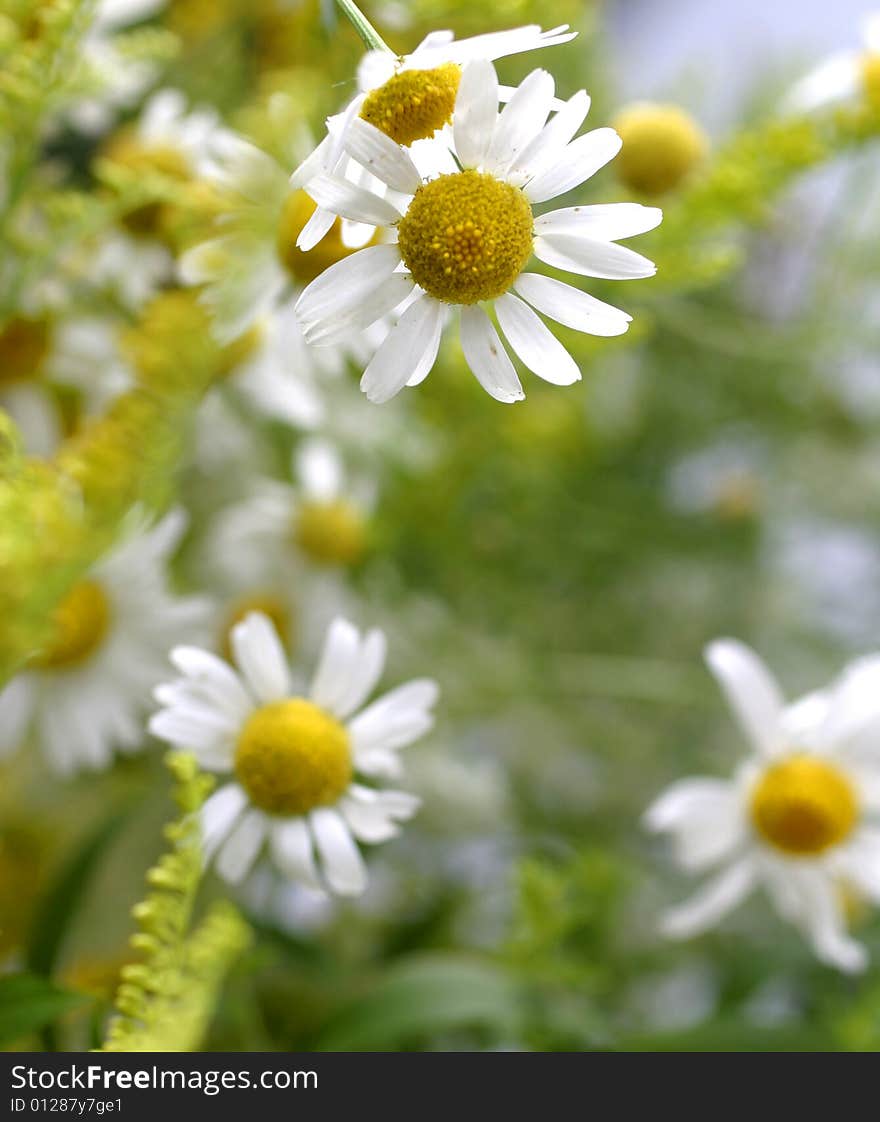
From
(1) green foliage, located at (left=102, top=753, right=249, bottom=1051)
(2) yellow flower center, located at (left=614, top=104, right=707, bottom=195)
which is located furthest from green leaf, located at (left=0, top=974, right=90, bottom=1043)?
(2) yellow flower center, located at (left=614, top=104, right=707, bottom=195)

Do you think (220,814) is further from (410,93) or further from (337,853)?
(410,93)

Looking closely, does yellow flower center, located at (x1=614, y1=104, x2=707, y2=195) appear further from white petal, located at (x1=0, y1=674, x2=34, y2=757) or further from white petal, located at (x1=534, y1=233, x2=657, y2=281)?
white petal, located at (x1=0, y1=674, x2=34, y2=757)

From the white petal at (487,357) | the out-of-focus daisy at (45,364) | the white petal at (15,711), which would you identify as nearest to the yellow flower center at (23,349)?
the out-of-focus daisy at (45,364)

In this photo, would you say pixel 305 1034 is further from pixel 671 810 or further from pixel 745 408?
pixel 745 408

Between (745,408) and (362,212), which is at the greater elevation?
(745,408)
